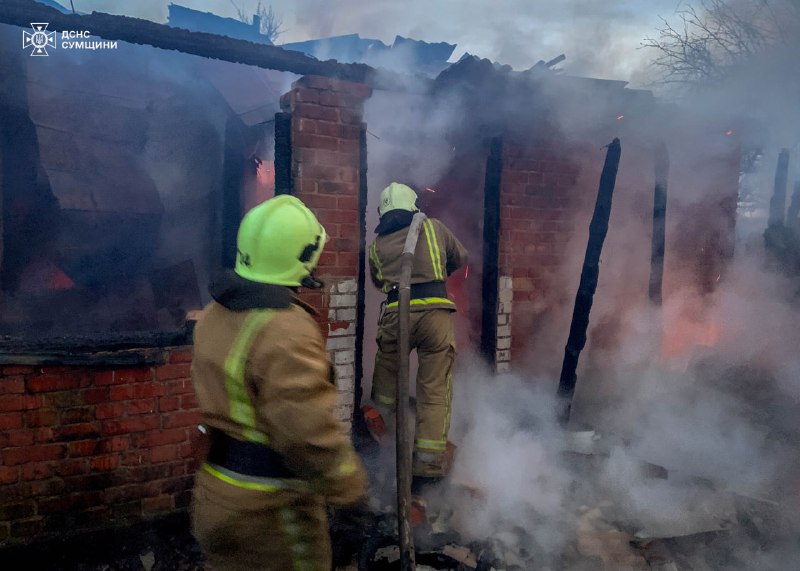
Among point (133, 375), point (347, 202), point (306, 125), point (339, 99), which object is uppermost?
point (339, 99)

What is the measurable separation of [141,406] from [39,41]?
480 centimetres

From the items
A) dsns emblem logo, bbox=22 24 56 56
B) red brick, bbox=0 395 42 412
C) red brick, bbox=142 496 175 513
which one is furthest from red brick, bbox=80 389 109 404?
dsns emblem logo, bbox=22 24 56 56

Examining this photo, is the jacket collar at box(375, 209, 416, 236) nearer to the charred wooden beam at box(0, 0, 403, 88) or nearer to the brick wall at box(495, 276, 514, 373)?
the charred wooden beam at box(0, 0, 403, 88)

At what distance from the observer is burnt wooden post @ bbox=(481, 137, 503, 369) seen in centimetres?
558

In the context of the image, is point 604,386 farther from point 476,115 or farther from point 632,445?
point 476,115

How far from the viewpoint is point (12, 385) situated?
3.29 m

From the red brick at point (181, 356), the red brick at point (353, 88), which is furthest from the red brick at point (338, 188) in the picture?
the red brick at point (181, 356)

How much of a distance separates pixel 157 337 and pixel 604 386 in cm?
473

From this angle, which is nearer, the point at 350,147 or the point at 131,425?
the point at 131,425

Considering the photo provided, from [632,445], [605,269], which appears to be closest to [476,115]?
[605,269]

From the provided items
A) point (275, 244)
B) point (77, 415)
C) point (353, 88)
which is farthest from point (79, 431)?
point (353, 88)

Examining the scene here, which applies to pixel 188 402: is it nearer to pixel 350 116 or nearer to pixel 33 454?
pixel 33 454

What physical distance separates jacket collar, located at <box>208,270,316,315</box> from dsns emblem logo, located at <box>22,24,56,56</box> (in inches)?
218

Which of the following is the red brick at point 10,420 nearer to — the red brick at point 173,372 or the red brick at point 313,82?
the red brick at point 173,372
